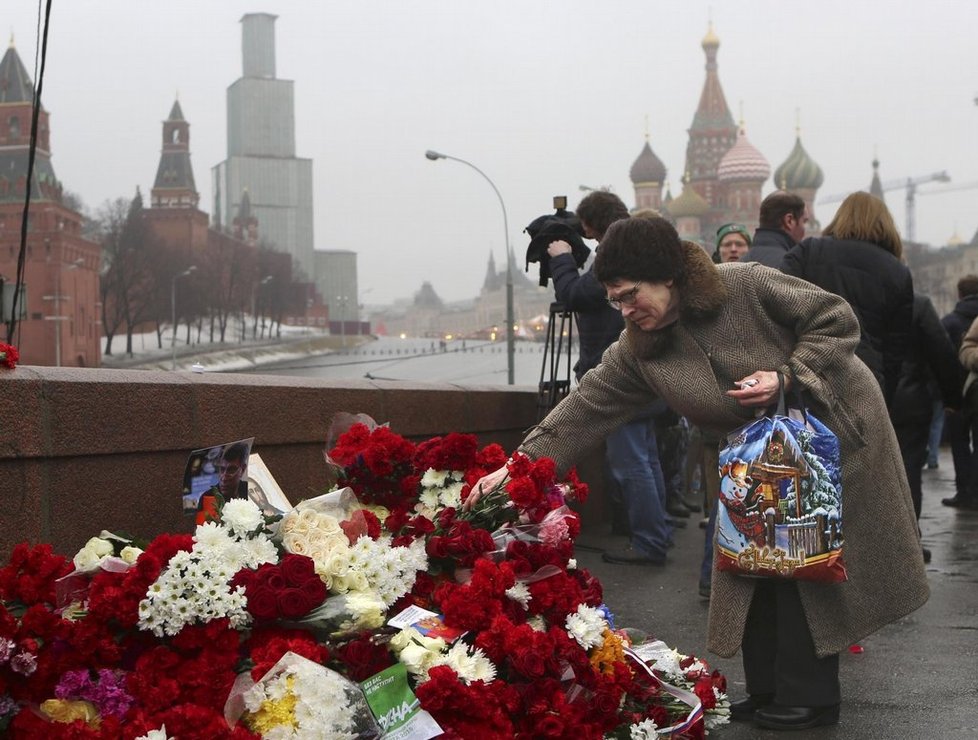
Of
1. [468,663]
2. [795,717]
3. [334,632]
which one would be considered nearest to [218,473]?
[334,632]

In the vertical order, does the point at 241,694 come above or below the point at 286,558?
below

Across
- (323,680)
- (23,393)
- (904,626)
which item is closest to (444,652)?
(323,680)

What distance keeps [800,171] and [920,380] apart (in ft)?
487

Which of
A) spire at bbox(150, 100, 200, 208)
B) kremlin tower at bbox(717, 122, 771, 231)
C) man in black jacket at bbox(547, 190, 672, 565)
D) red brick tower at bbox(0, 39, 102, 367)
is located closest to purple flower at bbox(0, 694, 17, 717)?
man in black jacket at bbox(547, 190, 672, 565)

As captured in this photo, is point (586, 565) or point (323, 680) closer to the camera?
point (323, 680)

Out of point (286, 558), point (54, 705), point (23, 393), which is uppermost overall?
point (23, 393)

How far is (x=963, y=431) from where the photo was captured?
37.6ft

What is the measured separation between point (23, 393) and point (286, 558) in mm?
1400

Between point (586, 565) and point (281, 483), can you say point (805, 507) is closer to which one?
point (281, 483)

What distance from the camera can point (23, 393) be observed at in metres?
4.36

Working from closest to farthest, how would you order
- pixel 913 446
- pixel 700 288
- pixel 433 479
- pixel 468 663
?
pixel 468 663 < pixel 433 479 < pixel 700 288 < pixel 913 446

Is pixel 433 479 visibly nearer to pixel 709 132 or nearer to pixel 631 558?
pixel 631 558

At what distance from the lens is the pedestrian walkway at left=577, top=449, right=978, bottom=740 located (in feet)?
14.3


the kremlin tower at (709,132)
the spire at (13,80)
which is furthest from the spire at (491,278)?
the spire at (13,80)
